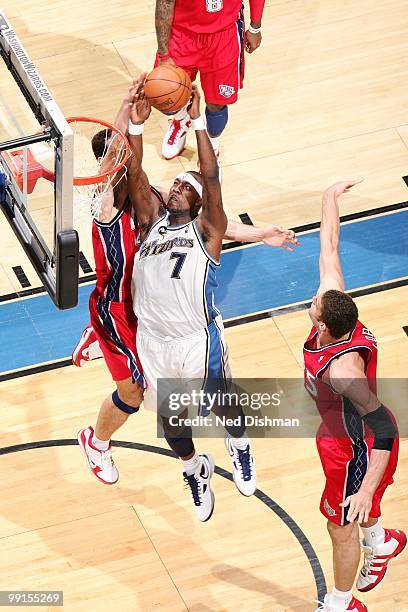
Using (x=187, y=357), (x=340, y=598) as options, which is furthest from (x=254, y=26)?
(x=340, y=598)

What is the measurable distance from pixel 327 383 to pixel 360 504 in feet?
1.98

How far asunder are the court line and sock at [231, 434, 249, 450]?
403 millimetres

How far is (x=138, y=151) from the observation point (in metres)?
5.96

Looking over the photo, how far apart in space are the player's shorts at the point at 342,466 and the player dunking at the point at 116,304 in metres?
1.05

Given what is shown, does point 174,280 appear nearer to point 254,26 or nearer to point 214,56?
point 214,56

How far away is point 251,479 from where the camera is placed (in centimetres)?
682

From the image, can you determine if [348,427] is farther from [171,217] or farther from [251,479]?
[171,217]

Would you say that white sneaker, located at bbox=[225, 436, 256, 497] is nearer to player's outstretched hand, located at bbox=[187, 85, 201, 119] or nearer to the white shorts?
the white shorts

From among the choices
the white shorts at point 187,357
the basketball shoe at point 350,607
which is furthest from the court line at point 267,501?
the white shorts at point 187,357

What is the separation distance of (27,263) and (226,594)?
9.22 ft

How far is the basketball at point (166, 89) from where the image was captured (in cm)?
607

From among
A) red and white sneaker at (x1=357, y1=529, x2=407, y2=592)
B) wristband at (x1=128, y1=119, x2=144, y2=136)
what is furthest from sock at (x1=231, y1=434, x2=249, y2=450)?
wristband at (x1=128, y1=119, x2=144, y2=136)

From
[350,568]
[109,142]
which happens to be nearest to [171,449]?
[350,568]

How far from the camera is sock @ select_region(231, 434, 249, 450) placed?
6.71 metres
